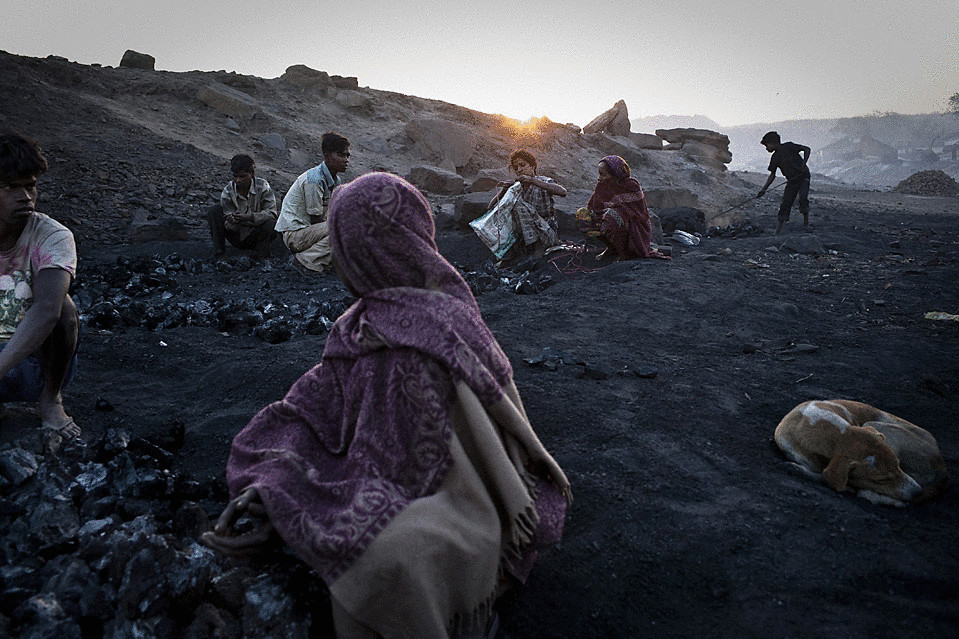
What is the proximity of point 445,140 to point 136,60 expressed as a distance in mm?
9941

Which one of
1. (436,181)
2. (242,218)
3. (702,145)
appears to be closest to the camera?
(242,218)

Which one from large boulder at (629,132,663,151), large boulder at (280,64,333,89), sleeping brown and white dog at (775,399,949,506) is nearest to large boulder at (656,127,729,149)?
large boulder at (629,132,663,151)

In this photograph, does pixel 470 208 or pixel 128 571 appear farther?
pixel 470 208

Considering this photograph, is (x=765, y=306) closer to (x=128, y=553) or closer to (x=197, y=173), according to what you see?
(x=128, y=553)

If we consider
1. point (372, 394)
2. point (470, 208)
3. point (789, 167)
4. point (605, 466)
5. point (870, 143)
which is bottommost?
point (605, 466)

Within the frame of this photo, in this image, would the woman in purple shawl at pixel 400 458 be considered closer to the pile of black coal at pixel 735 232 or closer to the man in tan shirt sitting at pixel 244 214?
the man in tan shirt sitting at pixel 244 214

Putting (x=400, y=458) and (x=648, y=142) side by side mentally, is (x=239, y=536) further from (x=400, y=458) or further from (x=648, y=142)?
(x=648, y=142)

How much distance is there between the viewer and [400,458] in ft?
5.47

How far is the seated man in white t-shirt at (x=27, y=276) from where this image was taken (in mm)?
2590

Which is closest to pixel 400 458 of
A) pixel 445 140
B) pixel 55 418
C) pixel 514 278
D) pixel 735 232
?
pixel 55 418

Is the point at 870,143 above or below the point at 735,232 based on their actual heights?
above

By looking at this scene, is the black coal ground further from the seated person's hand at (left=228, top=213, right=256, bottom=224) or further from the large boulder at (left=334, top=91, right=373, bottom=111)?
the large boulder at (left=334, top=91, right=373, bottom=111)

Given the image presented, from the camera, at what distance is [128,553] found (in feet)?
5.87

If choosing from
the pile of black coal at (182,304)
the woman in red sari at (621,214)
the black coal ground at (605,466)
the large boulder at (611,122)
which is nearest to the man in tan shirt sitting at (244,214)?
the pile of black coal at (182,304)
